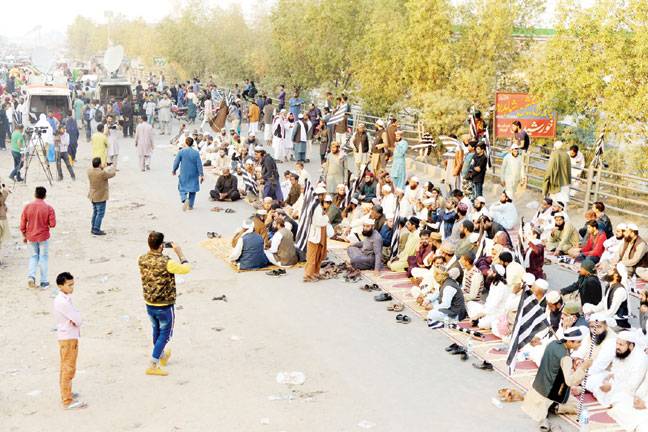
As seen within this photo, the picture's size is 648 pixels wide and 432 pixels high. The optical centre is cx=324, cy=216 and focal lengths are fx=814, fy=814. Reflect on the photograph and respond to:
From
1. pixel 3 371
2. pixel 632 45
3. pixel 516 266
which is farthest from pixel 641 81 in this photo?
pixel 3 371

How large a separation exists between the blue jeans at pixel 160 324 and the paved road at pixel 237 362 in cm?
36

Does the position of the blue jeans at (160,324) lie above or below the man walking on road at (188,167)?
below

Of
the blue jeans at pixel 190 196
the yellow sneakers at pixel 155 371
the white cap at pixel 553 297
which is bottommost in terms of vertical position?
the yellow sneakers at pixel 155 371

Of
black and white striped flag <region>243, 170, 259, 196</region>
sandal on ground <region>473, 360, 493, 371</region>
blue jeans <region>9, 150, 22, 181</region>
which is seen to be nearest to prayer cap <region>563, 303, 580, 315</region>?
sandal on ground <region>473, 360, 493, 371</region>

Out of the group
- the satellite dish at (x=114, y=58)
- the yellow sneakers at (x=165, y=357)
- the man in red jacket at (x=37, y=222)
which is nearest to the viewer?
the yellow sneakers at (x=165, y=357)

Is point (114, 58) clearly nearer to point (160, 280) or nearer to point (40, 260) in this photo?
point (40, 260)

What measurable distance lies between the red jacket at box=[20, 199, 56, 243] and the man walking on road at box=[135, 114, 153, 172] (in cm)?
1080

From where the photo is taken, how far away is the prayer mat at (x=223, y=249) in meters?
13.8

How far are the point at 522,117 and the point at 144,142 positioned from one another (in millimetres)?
10569

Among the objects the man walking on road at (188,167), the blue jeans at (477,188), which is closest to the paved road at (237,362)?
the man walking on road at (188,167)

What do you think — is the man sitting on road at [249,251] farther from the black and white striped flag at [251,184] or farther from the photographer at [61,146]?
the photographer at [61,146]

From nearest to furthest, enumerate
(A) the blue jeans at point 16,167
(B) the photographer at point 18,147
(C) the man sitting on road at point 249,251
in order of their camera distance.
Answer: (C) the man sitting on road at point 249,251, (A) the blue jeans at point 16,167, (B) the photographer at point 18,147

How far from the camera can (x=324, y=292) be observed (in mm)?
12633

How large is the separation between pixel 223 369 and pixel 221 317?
193cm
